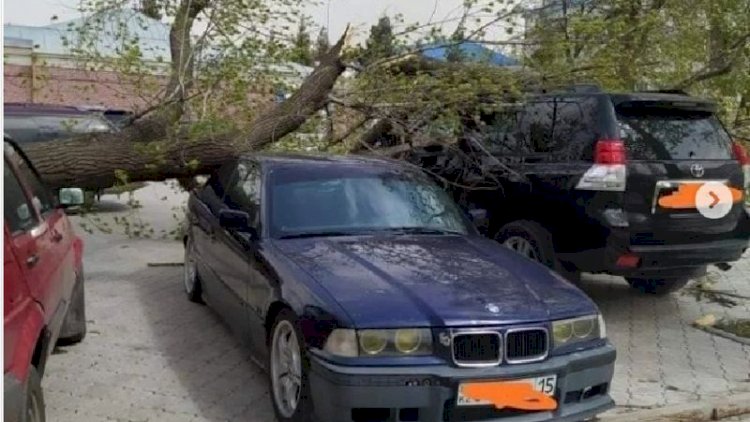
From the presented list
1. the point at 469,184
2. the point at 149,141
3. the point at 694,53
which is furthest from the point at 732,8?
the point at 149,141

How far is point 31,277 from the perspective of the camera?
148 inches

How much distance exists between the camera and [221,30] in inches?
372

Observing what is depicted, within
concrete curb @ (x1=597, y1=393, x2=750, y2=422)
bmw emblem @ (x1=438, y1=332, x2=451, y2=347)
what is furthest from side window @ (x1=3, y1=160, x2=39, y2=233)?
concrete curb @ (x1=597, y1=393, x2=750, y2=422)

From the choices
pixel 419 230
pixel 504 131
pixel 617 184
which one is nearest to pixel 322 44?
pixel 504 131

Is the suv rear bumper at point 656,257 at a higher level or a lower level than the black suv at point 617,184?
lower

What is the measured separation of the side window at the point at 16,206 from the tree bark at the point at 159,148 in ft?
12.9

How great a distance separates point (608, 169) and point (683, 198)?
0.66 metres

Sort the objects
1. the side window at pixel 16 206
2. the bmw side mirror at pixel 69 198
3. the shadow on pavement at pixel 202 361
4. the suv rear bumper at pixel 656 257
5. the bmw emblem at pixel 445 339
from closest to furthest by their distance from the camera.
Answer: the side window at pixel 16 206
the bmw emblem at pixel 445 339
the shadow on pavement at pixel 202 361
the bmw side mirror at pixel 69 198
the suv rear bumper at pixel 656 257

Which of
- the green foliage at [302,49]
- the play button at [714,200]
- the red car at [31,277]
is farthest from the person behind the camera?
the green foliage at [302,49]

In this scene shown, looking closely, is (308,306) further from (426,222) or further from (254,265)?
(426,222)

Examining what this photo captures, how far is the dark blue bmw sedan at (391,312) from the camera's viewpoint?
3930mm

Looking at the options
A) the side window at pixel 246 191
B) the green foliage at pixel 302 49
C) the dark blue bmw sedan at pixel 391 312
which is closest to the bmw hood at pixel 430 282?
the dark blue bmw sedan at pixel 391 312

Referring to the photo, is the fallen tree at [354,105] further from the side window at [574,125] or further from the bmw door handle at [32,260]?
the bmw door handle at [32,260]

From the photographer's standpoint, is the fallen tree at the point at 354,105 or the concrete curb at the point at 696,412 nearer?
the concrete curb at the point at 696,412
